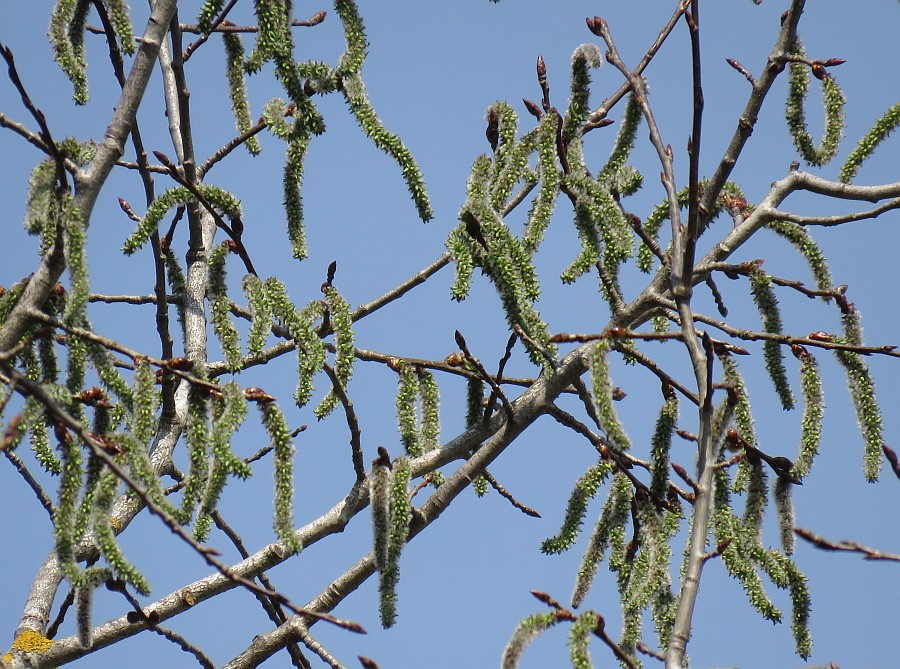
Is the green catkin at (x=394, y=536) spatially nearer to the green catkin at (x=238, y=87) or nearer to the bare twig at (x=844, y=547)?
the bare twig at (x=844, y=547)

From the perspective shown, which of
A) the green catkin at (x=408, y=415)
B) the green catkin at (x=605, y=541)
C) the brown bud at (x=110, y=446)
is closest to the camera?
the brown bud at (x=110, y=446)

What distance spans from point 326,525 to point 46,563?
1499 millimetres

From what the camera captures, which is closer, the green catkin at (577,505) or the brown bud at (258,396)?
the brown bud at (258,396)

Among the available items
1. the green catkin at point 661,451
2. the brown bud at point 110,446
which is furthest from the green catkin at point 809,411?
the brown bud at point 110,446

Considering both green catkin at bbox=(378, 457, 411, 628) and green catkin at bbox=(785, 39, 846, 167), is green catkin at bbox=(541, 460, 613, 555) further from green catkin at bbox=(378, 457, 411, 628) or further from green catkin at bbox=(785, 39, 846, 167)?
green catkin at bbox=(785, 39, 846, 167)

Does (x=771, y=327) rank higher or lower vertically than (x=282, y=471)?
higher

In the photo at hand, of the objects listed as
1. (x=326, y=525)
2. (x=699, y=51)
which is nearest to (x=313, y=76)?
(x=699, y=51)

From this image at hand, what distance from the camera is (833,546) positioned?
2699 mm

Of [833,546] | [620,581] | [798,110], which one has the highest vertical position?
[798,110]

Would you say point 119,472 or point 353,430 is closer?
point 119,472

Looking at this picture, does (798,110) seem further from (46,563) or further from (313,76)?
(46,563)

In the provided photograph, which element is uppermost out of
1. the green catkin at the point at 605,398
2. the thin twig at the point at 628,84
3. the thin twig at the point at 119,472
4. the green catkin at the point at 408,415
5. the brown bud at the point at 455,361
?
the thin twig at the point at 628,84

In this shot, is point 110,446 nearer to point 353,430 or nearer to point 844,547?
point 353,430

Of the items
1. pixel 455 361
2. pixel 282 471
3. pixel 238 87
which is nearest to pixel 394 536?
pixel 282 471
